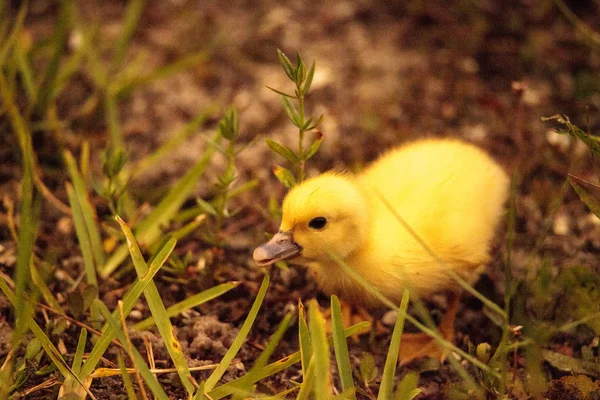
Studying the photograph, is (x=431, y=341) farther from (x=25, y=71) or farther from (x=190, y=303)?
(x=25, y=71)

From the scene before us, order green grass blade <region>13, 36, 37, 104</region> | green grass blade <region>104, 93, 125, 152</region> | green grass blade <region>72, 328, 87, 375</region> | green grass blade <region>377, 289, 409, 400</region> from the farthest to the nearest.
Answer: green grass blade <region>104, 93, 125, 152</region>, green grass blade <region>13, 36, 37, 104</region>, green grass blade <region>72, 328, 87, 375</region>, green grass blade <region>377, 289, 409, 400</region>

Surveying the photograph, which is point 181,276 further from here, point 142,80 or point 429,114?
point 429,114

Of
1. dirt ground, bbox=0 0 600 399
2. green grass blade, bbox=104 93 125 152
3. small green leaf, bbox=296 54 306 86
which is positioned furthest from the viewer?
green grass blade, bbox=104 93 125 152

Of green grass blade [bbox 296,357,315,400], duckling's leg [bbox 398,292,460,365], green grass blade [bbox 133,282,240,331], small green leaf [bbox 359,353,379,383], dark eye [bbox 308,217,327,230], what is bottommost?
duckling's leg [bbox 398,292,460,365]

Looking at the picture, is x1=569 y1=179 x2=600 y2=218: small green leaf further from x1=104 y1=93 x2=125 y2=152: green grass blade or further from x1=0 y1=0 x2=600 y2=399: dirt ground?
x1=104 y1=93 x2=125 y2=152: green grass blade

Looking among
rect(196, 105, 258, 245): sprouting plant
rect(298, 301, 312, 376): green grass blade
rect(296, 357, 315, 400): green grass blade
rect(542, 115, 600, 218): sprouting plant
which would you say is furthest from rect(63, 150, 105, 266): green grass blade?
rect(542, 115, 600, 218): sprouting plant

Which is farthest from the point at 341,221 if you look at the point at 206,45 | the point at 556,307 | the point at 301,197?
the point at 206,45

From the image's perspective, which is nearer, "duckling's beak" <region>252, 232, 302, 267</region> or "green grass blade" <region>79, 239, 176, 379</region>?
"green grass blade" <region>79, 239, 176, 379</region>
